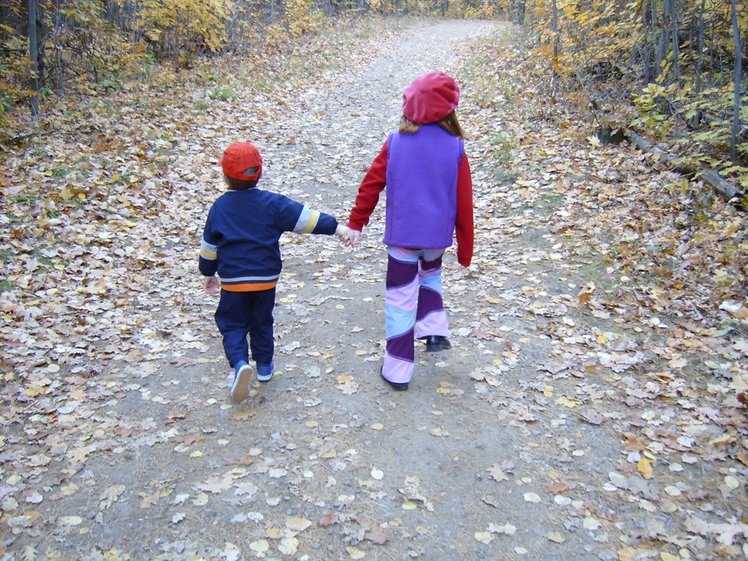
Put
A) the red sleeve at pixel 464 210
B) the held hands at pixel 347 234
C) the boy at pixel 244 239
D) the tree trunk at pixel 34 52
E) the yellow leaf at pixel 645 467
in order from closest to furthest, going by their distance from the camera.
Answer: the yellow leaf at pixel 645 467, the boy at pixel 244 239, the red sleeve at pixel 464 210, the held hands at pixel 347 234, the tree trunk at pixel 34 52

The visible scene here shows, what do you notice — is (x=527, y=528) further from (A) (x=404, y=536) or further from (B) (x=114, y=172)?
(B) (x=114, y=172)

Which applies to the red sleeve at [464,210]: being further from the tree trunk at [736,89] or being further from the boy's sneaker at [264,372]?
the tree trunk at [736,89]

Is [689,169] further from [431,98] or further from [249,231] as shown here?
[249,231]

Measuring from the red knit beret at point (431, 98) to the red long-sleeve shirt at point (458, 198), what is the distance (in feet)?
1.08

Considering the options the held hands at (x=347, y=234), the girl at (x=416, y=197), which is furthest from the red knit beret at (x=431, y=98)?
the held hands at (x=347, y=234)

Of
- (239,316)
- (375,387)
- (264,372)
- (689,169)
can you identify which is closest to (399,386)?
(375,387)

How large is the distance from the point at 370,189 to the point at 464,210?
0.71 meters

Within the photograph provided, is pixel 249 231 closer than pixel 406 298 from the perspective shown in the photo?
Yes

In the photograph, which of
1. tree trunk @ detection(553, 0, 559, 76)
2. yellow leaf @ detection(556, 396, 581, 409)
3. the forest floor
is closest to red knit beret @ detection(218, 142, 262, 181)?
the forest floor

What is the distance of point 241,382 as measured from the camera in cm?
423

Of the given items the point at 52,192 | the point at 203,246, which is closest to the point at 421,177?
the point at 203,246

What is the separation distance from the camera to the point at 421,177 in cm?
410

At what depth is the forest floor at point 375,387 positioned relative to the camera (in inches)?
131

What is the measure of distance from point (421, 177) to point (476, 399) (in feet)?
5.73
